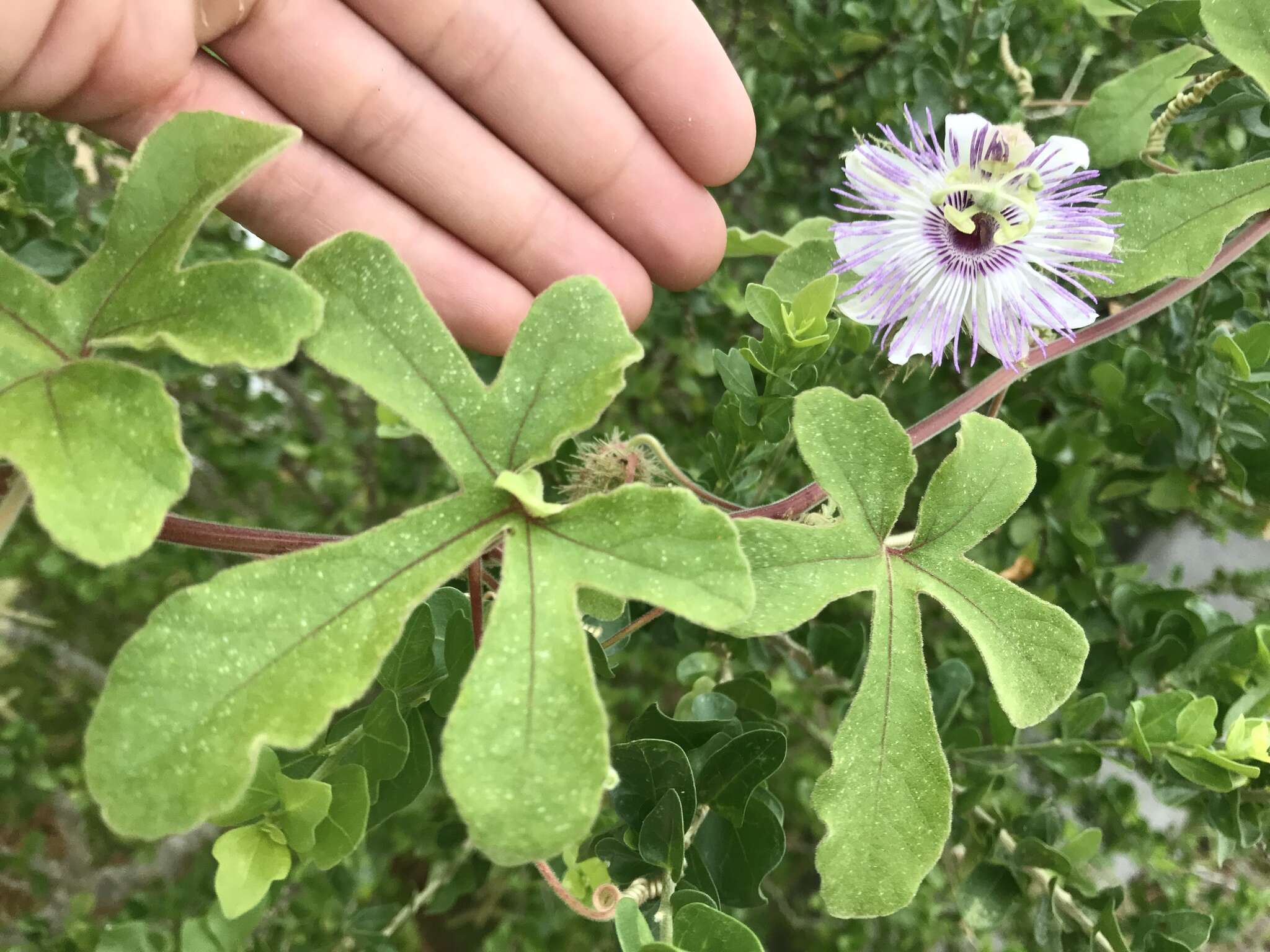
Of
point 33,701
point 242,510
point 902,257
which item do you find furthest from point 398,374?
point 33,701

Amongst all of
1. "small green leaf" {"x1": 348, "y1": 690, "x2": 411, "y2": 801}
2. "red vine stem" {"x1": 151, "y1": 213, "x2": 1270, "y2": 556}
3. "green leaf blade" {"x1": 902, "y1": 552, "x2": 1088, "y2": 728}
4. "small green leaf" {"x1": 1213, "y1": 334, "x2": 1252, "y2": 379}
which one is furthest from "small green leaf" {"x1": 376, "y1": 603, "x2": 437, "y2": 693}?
"small green leaf" {"x1": 1213, "y1": 334, "x2": 1252, "y2": 379}

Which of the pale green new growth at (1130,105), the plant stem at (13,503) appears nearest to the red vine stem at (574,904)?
the plant stem at (13,503)

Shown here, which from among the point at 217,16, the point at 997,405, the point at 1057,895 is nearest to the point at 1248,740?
the point at 1057,895

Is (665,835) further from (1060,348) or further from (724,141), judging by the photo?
(724,141)

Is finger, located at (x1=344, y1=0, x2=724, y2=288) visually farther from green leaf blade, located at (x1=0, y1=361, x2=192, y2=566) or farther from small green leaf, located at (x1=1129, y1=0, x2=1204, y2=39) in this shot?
green leaf blade, located at (x1=0, y1=361, x2=192, y2=566)

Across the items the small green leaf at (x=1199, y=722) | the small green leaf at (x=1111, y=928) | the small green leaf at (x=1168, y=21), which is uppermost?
the small green leaf at (x=1168, y=21)

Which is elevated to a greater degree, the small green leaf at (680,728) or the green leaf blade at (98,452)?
the green leaf blade at (98,452)

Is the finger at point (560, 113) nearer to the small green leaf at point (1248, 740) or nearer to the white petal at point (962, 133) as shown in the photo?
the white petal at point (962, 133)
